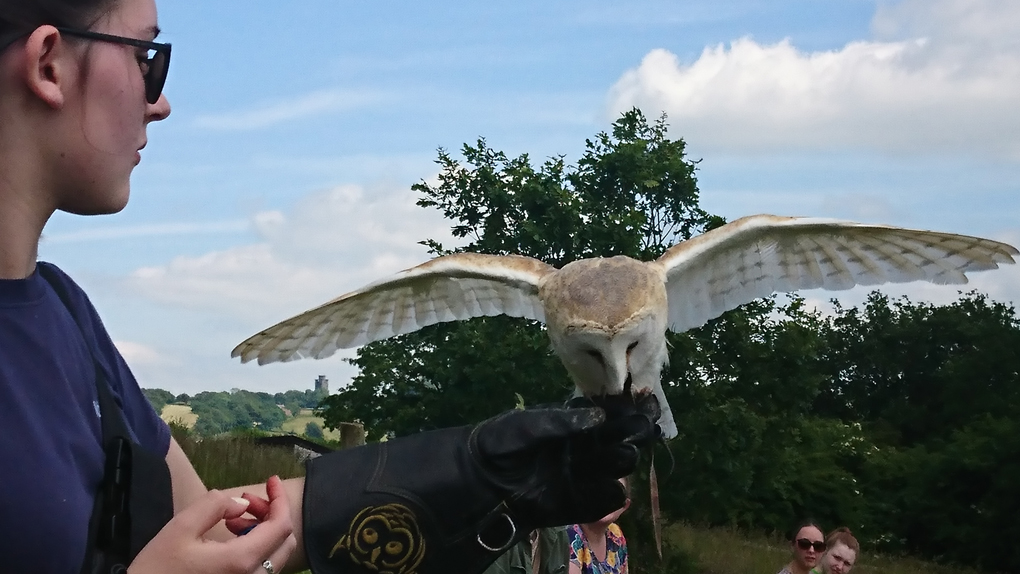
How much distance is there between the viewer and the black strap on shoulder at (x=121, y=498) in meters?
1.00

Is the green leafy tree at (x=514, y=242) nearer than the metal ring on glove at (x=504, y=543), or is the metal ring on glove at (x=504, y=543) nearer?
the metal ring on glove at (x=504, y=543)

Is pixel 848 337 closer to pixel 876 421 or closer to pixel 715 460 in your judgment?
pixel 876 421

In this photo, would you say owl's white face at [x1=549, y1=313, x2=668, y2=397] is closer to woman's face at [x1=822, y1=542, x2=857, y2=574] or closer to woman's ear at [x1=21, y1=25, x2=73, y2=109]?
woman's ear at [x1=21, y1=25, x2=73, y2=109]

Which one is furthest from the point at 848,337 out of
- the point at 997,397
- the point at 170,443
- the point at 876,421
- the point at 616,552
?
the point at 170,443

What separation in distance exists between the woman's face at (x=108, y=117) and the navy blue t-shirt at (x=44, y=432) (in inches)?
5.4

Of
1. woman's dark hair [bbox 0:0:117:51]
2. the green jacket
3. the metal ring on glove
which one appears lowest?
the green jacket

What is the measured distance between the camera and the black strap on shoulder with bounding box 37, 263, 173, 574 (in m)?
1.00

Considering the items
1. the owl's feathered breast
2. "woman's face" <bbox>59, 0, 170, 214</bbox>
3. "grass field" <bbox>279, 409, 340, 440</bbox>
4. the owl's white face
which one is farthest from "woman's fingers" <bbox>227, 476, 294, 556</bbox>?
"grass field" <bbox>279, 409, 340, 440</bbox>

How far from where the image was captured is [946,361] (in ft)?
119

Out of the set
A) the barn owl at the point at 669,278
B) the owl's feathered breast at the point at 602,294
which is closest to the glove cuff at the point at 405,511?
the owl's feathered breast at the point at 602,294

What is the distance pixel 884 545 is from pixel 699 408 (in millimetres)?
17316

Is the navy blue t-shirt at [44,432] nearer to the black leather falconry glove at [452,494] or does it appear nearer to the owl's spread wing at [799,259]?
the black leather falconry glove at [452,494]

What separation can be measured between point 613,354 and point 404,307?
69.8 inches

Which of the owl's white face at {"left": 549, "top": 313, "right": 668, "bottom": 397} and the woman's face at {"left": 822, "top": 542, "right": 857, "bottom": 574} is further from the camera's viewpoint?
the woman's face at {"left": 822, "top": 542, "right": 857, "bottom": 574}
